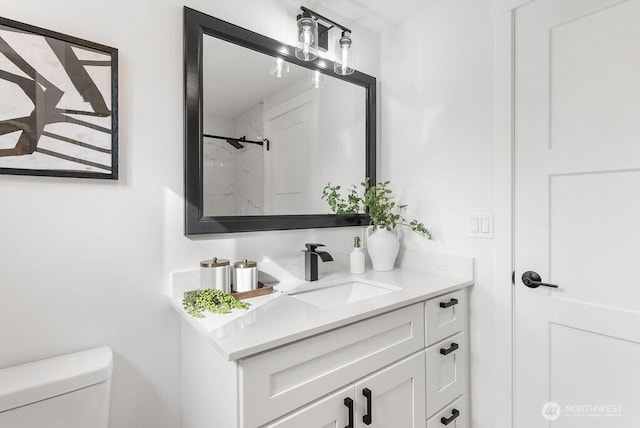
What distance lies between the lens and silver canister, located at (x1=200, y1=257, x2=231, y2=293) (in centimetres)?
121

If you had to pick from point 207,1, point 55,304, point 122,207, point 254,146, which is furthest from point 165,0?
point 55,304

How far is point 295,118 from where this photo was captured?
Answer: 1625mm

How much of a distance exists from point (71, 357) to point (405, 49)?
2067mm

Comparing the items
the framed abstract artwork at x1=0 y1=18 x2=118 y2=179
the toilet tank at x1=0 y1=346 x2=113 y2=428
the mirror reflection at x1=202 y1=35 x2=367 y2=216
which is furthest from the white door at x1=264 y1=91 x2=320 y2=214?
the toilet tank at x1=0 y1=346 x2=113 y2=428

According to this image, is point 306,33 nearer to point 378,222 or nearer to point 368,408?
point 378,222

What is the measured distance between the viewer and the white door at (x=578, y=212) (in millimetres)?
1156

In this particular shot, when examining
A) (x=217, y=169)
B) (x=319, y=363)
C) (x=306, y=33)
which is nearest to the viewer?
(x=319, y=363)

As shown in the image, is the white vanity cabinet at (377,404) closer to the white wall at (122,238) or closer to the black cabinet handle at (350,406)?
the black cabinet handle at (350,406)

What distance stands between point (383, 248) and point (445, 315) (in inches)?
17.9

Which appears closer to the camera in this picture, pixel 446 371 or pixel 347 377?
pixel 347 377

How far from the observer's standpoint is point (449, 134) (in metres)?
1.66

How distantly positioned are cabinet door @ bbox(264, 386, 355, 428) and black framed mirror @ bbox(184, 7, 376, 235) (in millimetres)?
739

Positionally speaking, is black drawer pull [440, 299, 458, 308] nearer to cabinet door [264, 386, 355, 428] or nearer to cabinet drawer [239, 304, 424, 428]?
cabinet drawer [239, 304, 424, 428]

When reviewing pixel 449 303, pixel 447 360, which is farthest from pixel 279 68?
pixel 447 360
